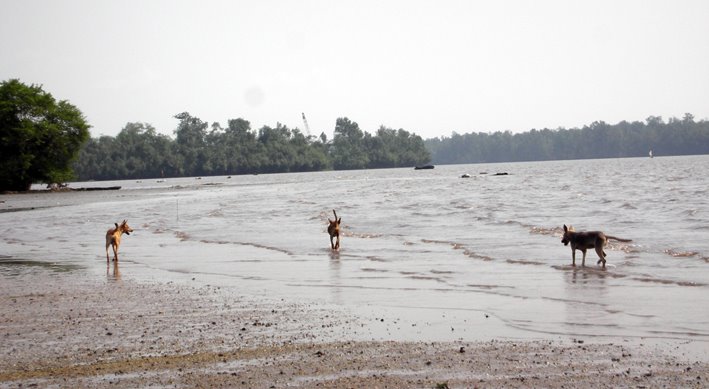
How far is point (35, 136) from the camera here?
78125 mm

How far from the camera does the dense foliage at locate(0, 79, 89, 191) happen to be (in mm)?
77688

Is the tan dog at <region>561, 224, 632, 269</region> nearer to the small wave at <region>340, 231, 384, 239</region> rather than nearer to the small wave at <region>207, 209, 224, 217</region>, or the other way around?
the small wave at <region>340, 231, 384, 239</region>

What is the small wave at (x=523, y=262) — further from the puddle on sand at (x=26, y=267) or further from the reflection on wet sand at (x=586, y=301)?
the puddle on sand at (x=26, y=267)

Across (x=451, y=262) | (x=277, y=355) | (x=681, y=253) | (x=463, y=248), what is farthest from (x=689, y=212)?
(x=277, y=355)

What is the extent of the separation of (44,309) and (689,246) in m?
13.4

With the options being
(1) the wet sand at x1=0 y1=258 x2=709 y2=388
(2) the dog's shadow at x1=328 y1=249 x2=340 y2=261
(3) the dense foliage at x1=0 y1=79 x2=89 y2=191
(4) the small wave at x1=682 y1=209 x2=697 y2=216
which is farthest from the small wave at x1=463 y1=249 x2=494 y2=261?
(3) the dense foliage at x1=0 y1=79 x2=89 y2=191

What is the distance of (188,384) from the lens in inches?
255

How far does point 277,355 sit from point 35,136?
77631 millimetres

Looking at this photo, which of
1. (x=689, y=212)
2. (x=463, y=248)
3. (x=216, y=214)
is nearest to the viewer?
(x=463, y=248)

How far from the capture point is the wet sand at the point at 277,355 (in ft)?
21.5

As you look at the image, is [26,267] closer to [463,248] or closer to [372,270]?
[372,270]

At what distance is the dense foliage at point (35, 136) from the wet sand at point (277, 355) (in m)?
73.6

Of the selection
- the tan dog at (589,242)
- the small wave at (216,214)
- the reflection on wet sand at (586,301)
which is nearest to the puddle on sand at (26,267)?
the reflection on wet sand at (586,301)

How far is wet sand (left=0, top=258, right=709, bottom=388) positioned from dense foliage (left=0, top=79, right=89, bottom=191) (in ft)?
241
